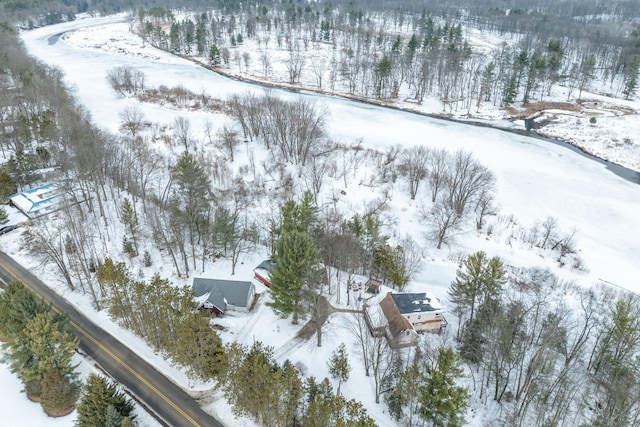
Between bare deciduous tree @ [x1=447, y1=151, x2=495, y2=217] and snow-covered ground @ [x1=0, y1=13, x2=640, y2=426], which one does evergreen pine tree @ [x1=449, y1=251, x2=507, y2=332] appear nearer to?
snow-covered ground @ [x1=0, y1=13, x2=640, y2=426]

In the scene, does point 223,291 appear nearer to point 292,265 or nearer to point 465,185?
point 292,265

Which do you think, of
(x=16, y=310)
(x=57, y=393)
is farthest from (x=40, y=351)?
(x=16, y=310)

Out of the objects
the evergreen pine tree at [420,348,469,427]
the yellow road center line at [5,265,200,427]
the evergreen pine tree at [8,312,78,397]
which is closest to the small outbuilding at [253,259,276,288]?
the yellow road center line at [5,265,200,427]

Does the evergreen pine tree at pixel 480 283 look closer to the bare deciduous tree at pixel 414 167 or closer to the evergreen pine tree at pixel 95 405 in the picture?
the bare deciduous tree at pixel 414 167

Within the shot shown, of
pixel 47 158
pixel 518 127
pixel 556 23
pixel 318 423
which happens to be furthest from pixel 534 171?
pixel 556 23

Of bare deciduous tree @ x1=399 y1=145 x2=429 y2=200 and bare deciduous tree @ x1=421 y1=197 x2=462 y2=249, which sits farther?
bare deciduous tree @ x1=399 y1=145 x2=429 y2=200

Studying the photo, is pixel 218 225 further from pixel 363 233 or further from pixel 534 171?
pixel 534 171
